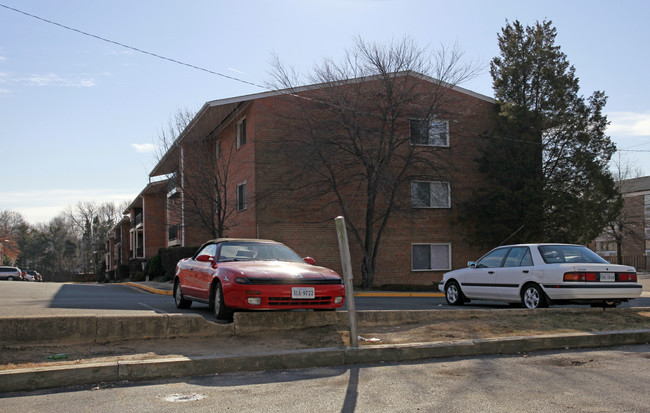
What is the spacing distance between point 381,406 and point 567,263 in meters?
7.39

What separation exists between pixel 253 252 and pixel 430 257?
56.6ft

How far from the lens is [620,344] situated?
873 cm

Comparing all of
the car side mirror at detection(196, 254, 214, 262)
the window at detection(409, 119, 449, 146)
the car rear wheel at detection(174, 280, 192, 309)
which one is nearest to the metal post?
the car side mirror at detection(196, 254, 214, 262)

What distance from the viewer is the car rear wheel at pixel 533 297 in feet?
37.7

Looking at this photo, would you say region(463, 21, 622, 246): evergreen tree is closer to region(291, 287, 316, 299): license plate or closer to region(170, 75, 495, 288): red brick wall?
region(170, 75, 495, 288): red brick wall

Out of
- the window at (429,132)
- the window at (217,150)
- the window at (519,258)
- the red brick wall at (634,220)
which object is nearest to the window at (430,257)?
the window at (429,132)

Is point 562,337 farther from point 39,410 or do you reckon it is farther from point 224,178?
point 224,178

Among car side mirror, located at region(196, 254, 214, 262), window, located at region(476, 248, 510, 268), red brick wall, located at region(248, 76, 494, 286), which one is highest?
red brick wall, located at region(248, 76, 494, 286)

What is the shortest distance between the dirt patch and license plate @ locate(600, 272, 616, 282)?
2.07 ft

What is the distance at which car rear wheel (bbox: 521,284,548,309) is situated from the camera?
1150 centimetres

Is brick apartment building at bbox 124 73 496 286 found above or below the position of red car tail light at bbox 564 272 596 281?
above

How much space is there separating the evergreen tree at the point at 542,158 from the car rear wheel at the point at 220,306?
57.5 feet

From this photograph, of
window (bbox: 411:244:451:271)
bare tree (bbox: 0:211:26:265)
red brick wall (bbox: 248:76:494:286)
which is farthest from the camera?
bare tree (bbox: 0:211:26:265)

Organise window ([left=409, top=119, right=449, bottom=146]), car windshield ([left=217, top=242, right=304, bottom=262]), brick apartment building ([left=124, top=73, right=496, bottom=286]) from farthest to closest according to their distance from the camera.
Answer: brick apartment building ([left=124, top=73, right=496, bottom=286])
window ([left=409, top=119, right=449, bottom=146])
car windshield ([left=217, top=242, right=304, bottom=262])
